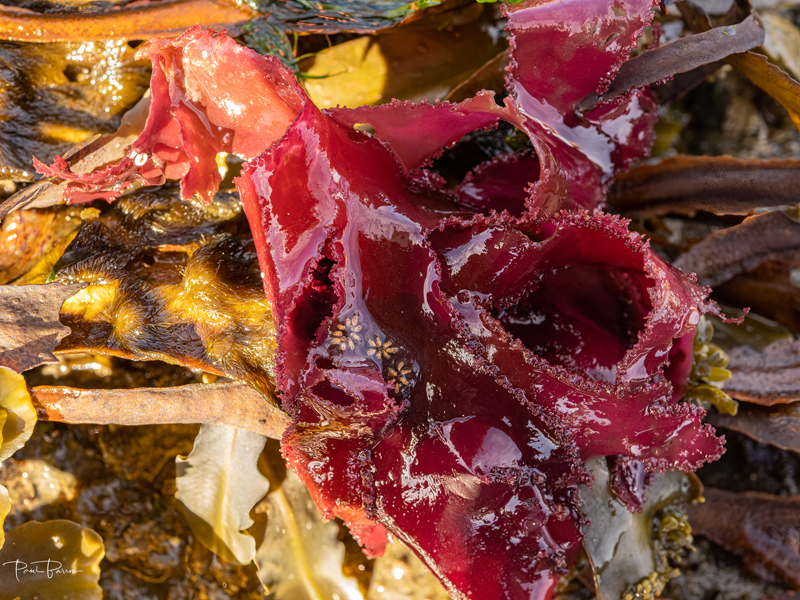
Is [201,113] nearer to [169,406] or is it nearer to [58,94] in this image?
[58,94]

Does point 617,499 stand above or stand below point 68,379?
below

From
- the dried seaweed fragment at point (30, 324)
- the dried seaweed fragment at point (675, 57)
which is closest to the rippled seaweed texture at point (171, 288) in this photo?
the dried seaweed fragment at point (30, 324)

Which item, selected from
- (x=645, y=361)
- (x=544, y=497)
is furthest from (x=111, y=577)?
(x=645, y=361)

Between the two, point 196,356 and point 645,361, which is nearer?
point 645,361

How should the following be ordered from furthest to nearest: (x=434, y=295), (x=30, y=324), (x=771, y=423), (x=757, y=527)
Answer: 1. (x=757, y=527)
2. (x=771, y=423)
3. (x=30, y=324)
4. (x=434, y=295)

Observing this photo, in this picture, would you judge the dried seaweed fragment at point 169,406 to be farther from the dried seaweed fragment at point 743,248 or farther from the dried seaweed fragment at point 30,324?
the dried seaweed fragment at point 743,248

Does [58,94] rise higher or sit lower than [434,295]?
higher

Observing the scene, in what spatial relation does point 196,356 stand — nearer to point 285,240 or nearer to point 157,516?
point 285,240

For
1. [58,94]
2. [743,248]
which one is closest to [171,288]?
[58,94]
